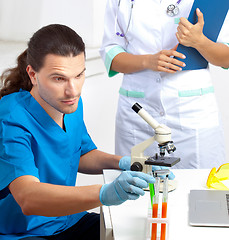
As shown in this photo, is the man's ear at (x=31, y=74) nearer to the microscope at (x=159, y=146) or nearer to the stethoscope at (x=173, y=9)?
the microscope at (x=159, y=146)

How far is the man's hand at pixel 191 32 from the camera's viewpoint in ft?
6.19

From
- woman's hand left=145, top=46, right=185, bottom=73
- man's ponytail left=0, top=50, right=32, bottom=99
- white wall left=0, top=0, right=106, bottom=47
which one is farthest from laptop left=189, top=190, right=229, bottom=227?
white wall left=0, top=0, right=106, bottom=47

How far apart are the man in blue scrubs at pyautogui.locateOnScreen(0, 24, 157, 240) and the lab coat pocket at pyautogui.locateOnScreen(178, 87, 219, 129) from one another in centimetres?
41

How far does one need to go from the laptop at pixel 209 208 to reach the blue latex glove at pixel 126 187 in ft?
0.57

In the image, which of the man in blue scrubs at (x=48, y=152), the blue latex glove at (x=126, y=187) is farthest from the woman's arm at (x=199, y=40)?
the blue latex glove at (x=126, y=187)

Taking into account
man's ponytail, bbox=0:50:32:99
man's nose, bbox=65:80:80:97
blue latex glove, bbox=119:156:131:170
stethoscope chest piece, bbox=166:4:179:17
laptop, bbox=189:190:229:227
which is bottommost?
laptop, bbox=189:190:229:227

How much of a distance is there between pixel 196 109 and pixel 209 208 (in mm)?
695

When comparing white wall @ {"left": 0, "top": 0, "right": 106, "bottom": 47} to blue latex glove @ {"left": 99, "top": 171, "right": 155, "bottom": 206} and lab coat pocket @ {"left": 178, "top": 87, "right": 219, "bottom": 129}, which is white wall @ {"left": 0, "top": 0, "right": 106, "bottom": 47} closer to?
lab coat pocket @ {"left": 178, "top": 87, "right": 219, "bottom": 129}

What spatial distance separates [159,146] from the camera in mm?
1534

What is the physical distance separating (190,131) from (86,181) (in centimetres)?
148

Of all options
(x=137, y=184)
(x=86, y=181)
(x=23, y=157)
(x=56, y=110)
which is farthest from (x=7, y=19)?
(x=137, y=184)

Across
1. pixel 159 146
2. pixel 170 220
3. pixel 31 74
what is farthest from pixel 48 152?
pixel 170 220

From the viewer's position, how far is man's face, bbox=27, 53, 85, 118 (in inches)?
60.2

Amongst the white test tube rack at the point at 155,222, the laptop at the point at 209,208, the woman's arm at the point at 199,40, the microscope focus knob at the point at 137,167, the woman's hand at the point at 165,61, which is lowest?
the white test tube rack at the point at 155,222
